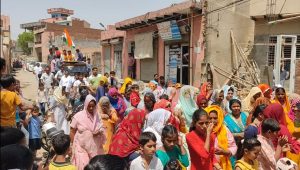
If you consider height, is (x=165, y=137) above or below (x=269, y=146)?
above

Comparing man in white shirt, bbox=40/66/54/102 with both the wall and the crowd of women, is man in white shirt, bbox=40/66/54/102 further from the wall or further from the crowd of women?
the crowd of women

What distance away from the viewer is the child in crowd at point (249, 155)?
3.28 meters

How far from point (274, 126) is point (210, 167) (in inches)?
32.2

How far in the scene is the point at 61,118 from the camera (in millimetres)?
7129

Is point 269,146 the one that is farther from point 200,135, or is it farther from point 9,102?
point 9,102

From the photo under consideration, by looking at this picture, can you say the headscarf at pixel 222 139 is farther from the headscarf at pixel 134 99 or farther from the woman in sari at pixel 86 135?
the headscarf at pixel 134 99

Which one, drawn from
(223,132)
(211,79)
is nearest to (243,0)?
(211,79)

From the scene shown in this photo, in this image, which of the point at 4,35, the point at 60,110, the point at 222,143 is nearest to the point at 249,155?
the point at 222,143

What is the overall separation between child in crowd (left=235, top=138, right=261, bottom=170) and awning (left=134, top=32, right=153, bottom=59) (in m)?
12.6

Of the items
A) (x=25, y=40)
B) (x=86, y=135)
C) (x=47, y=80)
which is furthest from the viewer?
(x=25, y=40)

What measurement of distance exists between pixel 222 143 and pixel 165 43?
1106cm

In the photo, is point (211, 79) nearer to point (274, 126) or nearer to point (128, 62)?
point (128, 62)

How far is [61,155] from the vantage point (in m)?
3.29

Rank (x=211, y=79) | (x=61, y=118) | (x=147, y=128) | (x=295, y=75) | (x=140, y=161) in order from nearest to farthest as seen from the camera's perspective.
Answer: (x=140, y=161), (x=147, y=128), (x=61, y=118), (x=295, y=75), (x=211, y=79)
